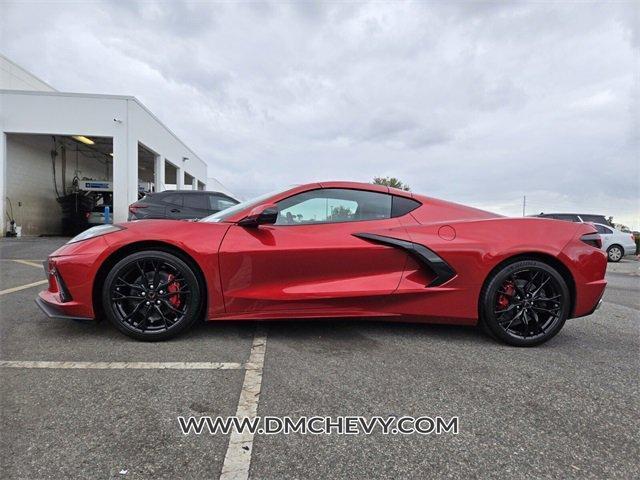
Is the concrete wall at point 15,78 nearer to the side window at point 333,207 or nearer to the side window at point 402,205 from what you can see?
the side window at point 333,207

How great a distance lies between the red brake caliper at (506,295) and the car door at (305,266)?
0.80 meters

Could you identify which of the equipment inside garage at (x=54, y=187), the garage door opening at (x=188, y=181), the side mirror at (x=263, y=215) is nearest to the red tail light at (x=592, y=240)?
the side mirror at (x=263, y=215)

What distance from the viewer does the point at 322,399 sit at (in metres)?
1.93

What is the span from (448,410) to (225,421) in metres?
1.09

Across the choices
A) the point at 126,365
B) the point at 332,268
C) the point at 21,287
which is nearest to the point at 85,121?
the point at 21,287

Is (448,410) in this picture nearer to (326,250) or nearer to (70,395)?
(326,250)

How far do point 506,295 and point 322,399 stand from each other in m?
1.72

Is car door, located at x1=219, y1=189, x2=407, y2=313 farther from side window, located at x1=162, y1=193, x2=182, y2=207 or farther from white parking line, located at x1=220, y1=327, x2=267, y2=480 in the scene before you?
side window, located at x1=162, y1=193, x2=182, y2=207

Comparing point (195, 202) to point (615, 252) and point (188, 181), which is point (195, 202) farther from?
point (188, 181)

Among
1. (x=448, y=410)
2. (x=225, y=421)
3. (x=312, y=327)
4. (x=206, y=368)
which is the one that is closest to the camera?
(x=225, y=421)

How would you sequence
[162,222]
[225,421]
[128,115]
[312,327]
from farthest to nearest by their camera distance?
[128,115], [312,327], [162,222], [225,421]

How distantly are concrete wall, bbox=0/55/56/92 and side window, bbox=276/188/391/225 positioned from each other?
1720cm

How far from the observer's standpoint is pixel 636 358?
108 inches

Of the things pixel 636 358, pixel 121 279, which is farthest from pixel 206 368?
pixel 636 358
